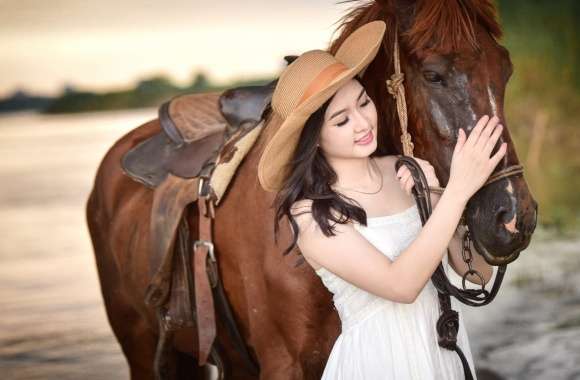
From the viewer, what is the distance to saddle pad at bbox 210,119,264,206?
119 inches

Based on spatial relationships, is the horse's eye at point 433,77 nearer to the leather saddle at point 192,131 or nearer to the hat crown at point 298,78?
the hat crown at point 298,78

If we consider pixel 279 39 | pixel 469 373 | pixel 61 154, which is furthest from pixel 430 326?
pixel 61 154

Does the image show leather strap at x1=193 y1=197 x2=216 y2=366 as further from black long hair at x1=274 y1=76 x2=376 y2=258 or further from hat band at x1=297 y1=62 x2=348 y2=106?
hat band at x1=297 y1=62 x2=348 y2=106

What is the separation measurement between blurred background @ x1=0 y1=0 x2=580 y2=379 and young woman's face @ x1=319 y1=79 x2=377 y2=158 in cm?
287

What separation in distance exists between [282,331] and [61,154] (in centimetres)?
710

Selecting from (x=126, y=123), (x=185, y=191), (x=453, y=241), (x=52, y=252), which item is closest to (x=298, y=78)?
(x=453, y=241)

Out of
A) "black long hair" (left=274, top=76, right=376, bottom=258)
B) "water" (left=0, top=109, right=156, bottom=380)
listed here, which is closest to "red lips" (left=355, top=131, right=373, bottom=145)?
"black long hair" (left=274, top=76, right=376, bottom=258)

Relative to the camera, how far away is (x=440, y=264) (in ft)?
8.13

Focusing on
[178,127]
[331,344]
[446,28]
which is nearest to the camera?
[446,28]

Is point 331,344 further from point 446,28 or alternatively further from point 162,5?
point 162,5

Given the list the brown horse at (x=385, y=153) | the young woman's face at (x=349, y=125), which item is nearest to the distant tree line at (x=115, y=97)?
the brown horse at (x=385, y=153)

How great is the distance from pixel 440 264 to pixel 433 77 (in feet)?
1.48

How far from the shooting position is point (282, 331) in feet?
9.30

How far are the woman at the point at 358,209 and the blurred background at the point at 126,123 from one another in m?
2.68
